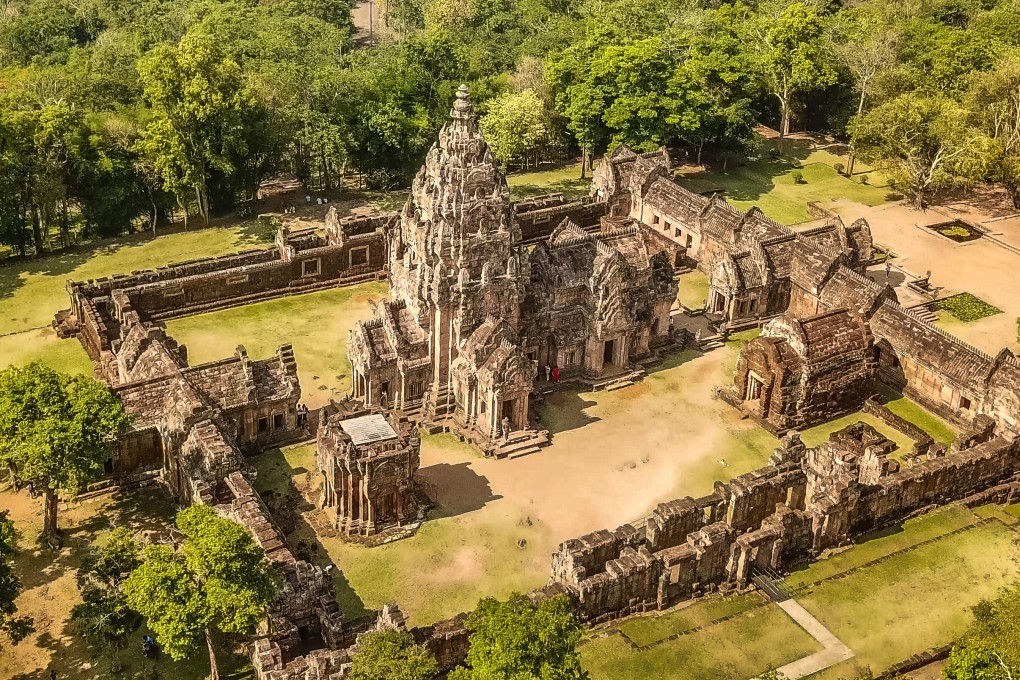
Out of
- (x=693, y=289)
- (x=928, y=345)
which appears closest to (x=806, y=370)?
(x=928, y=345)

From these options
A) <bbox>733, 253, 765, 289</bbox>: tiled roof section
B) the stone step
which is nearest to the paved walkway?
the stone step

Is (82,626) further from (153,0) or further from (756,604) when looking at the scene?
(153,0)

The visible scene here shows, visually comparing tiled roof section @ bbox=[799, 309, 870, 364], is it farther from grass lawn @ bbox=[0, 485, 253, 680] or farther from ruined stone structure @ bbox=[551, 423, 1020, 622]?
grass lawn @ bbox=[0, 485, 253, 680]

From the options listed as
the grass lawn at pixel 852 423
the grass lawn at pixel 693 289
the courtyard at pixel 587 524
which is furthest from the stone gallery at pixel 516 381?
the grass lawn at pixel 693 289

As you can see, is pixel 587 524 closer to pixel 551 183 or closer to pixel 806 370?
pixel 806 370

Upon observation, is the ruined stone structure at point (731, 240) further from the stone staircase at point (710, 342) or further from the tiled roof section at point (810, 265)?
the stone staircase at point (710, 342)

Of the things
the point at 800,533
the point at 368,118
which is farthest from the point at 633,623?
the point at 368,118
